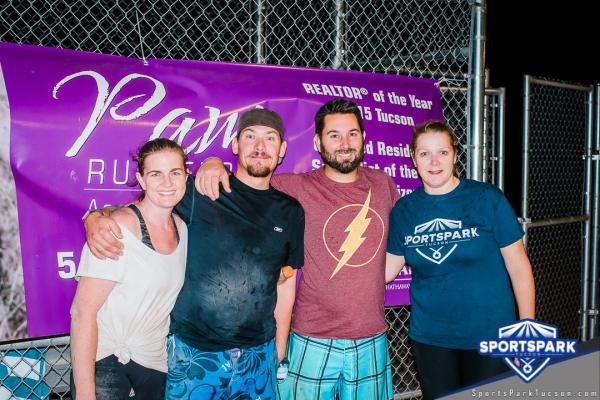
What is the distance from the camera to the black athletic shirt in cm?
290

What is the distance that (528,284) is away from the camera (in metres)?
3.17

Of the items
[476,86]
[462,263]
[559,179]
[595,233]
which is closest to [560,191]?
[559,179]

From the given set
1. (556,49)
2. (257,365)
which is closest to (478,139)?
(257,365)

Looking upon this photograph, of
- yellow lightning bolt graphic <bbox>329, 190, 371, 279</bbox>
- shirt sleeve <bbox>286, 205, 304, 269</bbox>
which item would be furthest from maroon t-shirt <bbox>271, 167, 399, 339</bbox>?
shirt sleeve <bbox>286, 205, 304, 269</bbox>

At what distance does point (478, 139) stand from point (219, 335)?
2.51 m

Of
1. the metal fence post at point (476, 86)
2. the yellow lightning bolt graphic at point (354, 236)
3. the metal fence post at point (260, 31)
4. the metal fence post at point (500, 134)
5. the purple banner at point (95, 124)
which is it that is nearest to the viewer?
the purple banner at point (95, 124)

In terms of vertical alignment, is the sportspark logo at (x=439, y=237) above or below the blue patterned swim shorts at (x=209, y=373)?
above

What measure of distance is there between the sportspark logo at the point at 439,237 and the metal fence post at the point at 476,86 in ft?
3.62

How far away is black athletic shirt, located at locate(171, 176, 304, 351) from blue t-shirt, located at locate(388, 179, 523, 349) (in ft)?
2.81

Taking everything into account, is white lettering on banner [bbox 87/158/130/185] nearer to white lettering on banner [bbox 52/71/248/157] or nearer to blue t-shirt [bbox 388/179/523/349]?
white lettering on banner [bbox 52/71/248/157]

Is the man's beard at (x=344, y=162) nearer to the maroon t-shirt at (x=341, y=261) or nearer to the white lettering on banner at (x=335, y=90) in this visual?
the maroon t-shirt at (x=341, y=261)

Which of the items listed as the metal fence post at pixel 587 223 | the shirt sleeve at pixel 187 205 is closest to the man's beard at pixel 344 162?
the shirt sleeve at pixel 187 205

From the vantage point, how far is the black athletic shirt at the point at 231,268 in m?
2.90
